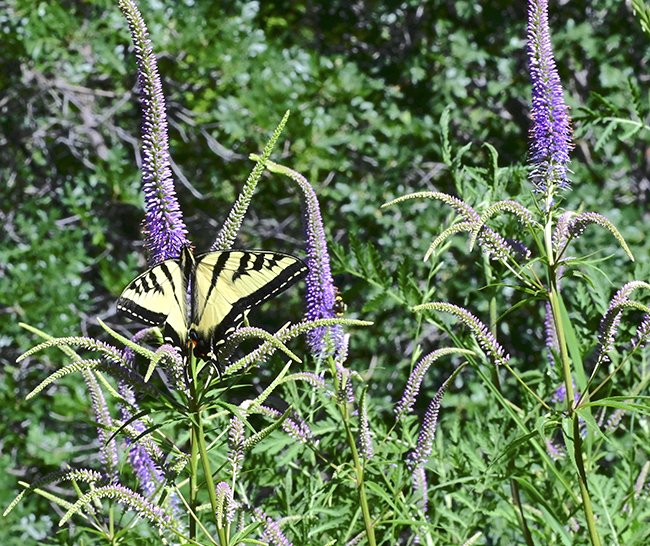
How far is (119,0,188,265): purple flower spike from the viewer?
1.95 metres

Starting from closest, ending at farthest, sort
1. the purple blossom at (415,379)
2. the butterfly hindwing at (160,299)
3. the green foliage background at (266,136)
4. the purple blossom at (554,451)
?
the butterfly hindwing at (160,299) → the purple blossom at (415,379) → the purple blossom at (554,451) → the green foliage background at (266,136)

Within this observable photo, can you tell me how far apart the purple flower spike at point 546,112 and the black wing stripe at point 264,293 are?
22.3 inches

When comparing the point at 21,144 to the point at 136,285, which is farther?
the point at 21,144

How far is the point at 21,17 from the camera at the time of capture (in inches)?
244

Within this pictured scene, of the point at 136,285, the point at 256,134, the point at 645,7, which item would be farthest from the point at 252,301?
the point at 256,134

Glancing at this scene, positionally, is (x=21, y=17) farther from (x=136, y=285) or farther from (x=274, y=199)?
(x=136, y=285)

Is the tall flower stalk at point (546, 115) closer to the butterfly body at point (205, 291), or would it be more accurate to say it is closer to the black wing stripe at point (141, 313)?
the butterfly body at point (205, 291)

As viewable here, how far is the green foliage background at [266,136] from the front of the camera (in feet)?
20.4

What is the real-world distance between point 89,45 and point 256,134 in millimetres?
1166

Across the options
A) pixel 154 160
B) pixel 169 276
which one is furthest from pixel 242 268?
pixel 154 160

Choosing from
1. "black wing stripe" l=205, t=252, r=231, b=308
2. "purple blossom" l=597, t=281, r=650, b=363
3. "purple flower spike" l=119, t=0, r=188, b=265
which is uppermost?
"purple flower spike" l=119, t=0, r=188, b=265

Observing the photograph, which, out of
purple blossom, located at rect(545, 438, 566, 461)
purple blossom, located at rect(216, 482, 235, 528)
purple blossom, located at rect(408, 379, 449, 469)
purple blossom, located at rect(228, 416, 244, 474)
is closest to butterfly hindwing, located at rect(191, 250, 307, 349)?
purple blossom, located at rect(228, 416, 244, 474)

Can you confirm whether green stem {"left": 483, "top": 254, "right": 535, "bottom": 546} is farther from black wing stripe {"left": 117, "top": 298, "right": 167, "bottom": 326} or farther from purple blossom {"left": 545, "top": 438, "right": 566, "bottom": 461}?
black wing stripe {"left": 117, "top": 298, "right": 167, "bottom": 326}

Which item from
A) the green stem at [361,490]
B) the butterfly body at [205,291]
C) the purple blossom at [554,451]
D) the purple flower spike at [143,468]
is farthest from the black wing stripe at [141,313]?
the purple blossom at [554,451]
